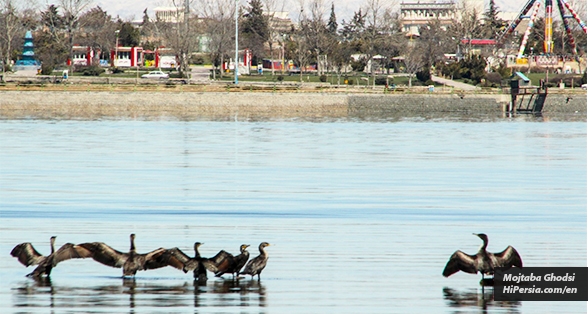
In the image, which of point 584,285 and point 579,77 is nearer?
point 584,285

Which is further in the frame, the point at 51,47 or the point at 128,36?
the point at 128,36

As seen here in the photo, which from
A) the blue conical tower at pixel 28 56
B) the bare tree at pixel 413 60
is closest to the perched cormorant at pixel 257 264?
the bare tree at pixel 413 60

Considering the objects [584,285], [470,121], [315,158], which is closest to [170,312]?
[584,285]

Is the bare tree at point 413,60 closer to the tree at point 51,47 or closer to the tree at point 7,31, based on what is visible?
the tree at point 51,47

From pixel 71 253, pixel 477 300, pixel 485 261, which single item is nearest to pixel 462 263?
pixel 485 261

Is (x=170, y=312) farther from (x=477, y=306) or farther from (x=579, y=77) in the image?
(x=579, y=77)

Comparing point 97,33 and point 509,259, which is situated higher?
point 97,33

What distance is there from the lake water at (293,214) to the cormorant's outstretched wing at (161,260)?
0.29 meters

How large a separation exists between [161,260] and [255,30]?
103m

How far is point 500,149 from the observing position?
36.2m

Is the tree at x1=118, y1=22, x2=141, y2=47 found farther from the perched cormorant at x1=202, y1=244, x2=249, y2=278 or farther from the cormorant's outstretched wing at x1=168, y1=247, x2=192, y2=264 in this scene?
the cormorant's outstretched wing at x1=168, y1=247, x2=192, y2=264

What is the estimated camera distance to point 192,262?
37.9 feet

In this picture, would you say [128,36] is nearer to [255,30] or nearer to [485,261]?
[255,30]

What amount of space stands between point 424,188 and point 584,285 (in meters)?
11.0
